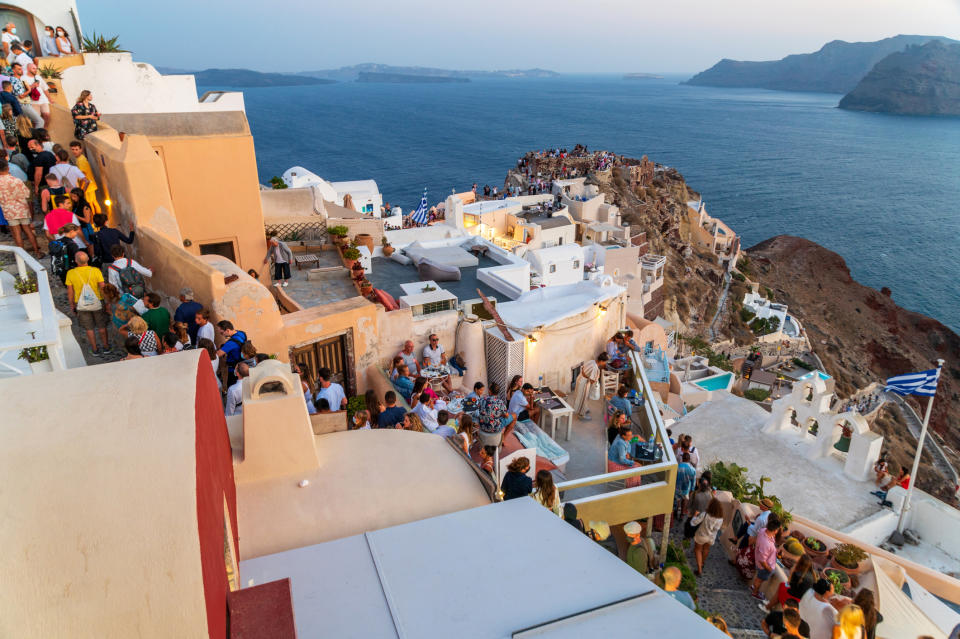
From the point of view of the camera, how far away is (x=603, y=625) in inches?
206

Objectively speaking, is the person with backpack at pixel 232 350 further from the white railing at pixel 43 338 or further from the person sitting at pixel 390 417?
the white railing at pixel 43 338

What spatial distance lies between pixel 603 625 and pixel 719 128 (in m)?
207

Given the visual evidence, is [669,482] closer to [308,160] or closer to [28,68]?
[28,68]

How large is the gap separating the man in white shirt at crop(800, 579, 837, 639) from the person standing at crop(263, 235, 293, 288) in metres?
12.5

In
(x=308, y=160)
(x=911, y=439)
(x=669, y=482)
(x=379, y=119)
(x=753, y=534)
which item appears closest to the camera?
(x=753, y=534)

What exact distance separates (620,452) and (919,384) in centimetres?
804

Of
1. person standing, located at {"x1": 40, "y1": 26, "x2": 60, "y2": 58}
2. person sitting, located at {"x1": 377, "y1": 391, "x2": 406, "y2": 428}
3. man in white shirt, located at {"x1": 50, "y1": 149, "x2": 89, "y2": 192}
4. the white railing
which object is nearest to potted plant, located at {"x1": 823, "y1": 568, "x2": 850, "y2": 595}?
person sitting, located at {"x1": 377, "y1": 391, "x2": 406, "y2": 428}

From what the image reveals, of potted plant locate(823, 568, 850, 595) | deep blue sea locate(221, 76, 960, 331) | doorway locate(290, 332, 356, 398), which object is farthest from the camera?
deep blue sea locate(221, 76, 960, 331)

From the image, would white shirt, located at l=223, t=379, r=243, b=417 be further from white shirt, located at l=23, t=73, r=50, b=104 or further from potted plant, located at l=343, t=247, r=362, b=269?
white shirt, located at l=23, t=73, r=50, b=104

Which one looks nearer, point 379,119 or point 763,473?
point 763,473

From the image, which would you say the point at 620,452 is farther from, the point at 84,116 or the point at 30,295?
the point at 84,116

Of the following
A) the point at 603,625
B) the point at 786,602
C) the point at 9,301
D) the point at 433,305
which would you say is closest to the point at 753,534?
the point at 786,602

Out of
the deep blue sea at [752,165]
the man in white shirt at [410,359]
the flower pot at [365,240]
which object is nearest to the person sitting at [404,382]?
the man in white shirt at [410,359]

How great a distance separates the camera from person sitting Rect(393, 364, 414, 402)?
484 inches
